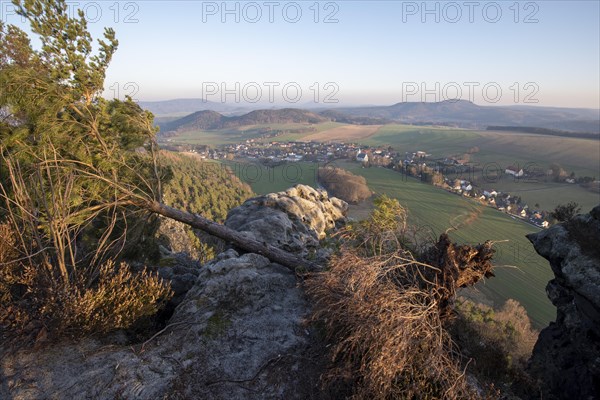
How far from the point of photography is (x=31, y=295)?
21.6 feet

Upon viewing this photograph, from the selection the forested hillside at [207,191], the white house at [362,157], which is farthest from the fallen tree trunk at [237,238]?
the white house at [362,157]

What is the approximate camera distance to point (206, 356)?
6.16 metres

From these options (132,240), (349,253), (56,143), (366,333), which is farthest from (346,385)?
(56,143)

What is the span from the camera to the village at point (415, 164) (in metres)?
51.3

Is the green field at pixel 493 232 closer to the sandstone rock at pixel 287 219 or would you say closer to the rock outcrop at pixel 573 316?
the sandstone rock at pixel 287 219

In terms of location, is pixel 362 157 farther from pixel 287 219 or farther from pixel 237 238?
pixel 237 238

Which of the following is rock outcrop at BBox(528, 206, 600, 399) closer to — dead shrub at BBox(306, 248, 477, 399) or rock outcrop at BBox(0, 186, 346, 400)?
dead shrub at BBox(306, 248, 477, 399)

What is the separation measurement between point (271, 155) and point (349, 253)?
94121 mm

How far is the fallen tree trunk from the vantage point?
10.0 meters

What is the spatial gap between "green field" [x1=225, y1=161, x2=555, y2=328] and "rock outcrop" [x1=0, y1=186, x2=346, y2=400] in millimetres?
4327

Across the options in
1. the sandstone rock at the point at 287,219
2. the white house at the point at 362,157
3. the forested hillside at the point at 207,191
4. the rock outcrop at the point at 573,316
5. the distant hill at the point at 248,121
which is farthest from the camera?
the distant hill at the point at 248,121

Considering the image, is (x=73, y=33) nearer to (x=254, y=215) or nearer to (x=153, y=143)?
(x=153, y=143)

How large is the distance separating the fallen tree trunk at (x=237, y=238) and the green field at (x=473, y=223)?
4040mm

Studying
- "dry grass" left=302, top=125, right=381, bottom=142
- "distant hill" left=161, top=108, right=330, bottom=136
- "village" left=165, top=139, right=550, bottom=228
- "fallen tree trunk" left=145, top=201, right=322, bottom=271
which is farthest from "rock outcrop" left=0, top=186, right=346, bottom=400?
"distant hill" left=161, top=108, right=330, bottom=136
